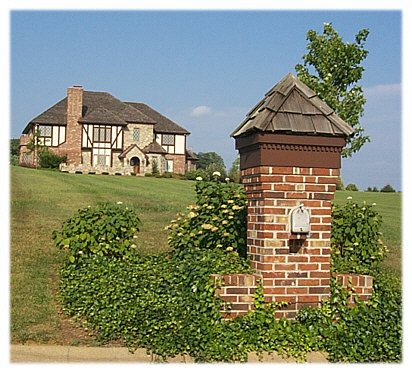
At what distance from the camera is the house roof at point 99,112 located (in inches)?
1993

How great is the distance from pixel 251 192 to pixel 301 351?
1.49 metres

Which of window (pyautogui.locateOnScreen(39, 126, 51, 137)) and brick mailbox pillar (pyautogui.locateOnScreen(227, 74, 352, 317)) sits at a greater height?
window (pyautogui.locateOnScreen(39, 126, 51, 137))

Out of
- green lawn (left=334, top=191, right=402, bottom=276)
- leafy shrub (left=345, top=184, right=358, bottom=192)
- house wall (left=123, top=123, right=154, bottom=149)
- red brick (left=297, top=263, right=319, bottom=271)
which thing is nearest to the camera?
red brick (left=297, top=263, right=319, bottom=271)

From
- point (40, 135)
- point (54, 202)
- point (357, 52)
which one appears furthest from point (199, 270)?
point (40, 135)

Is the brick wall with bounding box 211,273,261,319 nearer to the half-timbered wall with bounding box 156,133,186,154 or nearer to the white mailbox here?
the white mailbox

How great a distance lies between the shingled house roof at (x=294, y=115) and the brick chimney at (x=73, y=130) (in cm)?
4558

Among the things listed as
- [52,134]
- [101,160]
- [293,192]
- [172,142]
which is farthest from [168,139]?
[293,192]

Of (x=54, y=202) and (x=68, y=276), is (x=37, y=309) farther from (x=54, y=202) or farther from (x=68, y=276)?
(x=54, y=202)

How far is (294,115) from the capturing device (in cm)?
536

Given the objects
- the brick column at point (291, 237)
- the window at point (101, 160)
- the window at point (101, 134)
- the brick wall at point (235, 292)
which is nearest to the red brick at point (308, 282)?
the brick column at point (291, 237)

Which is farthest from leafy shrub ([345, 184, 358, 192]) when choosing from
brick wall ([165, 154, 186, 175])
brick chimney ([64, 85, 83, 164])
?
brick chimney ([64, 85, 83, 164])

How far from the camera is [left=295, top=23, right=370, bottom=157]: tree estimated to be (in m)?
13.5

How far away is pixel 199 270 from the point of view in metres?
5.50

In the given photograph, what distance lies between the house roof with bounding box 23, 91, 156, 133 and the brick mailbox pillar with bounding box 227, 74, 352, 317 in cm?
4639
